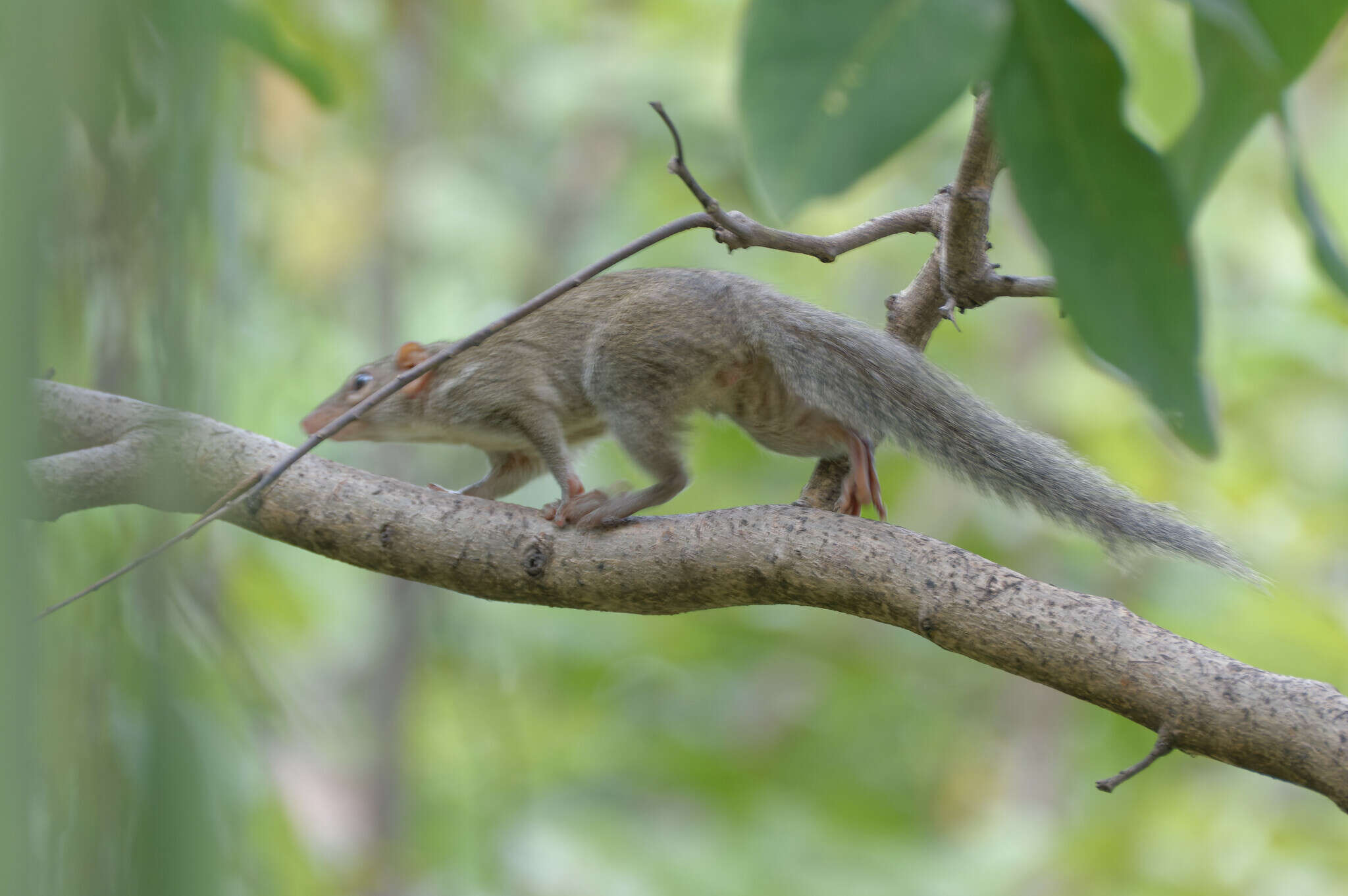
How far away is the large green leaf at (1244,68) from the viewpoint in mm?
795

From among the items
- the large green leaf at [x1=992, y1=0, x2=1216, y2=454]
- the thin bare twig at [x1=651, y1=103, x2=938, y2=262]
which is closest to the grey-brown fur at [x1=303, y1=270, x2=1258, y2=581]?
the thin bare twig at [x1=651, y1=103, x2=938, y2=262]

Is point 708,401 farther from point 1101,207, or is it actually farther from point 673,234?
point 1101,207

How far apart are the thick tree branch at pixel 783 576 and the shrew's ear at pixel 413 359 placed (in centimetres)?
84

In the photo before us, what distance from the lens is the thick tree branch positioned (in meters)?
1.63

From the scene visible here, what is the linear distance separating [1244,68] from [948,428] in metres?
1.51

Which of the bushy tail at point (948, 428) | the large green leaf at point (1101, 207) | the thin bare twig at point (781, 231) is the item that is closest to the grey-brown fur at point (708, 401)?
the bushy tail at point (948, 428)

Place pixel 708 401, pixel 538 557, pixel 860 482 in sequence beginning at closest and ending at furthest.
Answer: pixel 538 557 < pixel 860 482 < pixel 708 401

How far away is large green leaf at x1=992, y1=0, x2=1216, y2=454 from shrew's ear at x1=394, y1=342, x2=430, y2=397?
2738 millimetres

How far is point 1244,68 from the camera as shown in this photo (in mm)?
797

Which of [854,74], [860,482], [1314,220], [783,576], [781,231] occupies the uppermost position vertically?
[854,74]

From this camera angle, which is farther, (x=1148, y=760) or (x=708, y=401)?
(x=708, y=401)

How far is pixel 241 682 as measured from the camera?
674mm

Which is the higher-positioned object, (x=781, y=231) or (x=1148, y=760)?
(x=781, y=231)

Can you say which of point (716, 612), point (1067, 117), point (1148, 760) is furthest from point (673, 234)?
point (716, 612)
